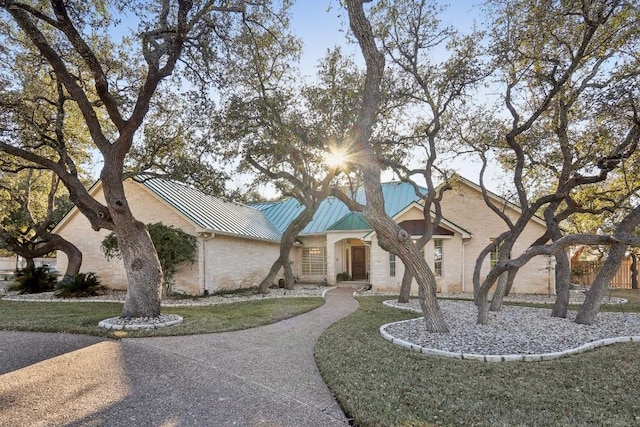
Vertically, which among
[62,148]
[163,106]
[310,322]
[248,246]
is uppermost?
[163,106]

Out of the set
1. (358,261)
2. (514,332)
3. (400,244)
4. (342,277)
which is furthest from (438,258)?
(400,244)

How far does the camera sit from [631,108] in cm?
835

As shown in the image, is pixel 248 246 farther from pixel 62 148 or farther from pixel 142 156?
pixel 62 148

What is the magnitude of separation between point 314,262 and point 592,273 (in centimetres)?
1491

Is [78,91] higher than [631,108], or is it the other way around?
[78,91]

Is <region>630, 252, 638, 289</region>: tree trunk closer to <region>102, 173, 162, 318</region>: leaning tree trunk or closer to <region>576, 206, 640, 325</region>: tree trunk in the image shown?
<region>576, 206, 640, 325</region>: tree trunk

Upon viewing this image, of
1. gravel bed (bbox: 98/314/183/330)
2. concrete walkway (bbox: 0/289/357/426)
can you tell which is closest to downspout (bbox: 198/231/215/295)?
gravel bed (bbox: 98/314/183/330)

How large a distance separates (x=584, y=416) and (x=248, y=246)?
1535 centimetres

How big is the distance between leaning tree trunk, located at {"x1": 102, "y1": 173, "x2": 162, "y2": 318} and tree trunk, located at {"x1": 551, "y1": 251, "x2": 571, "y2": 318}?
10.6m

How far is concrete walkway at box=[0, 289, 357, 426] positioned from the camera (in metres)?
3.86

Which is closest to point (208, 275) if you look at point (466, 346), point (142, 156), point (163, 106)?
point (142, 156)

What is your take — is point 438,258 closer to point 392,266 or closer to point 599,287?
point 392,266

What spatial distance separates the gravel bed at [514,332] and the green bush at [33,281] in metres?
15.8

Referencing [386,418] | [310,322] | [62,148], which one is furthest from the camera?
[62,148]
